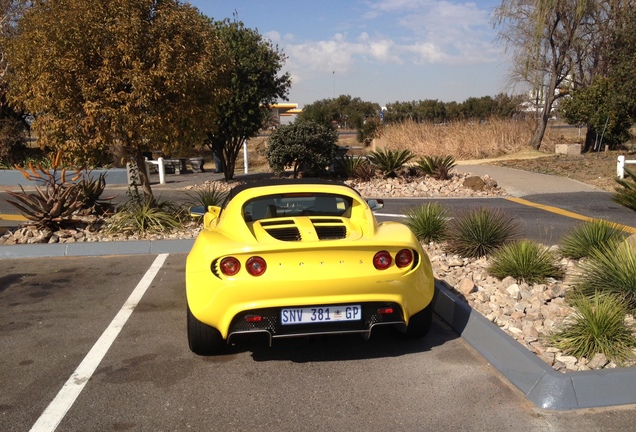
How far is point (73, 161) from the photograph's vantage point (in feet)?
34.0

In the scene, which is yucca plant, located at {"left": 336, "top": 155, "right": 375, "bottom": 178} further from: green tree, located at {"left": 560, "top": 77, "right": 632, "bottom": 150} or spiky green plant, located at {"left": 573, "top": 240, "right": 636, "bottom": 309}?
green tree, located at {"left": 560, "top": 77, "right": 632, "bottom": 150}

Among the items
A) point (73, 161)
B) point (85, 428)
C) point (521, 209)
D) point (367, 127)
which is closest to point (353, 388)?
point (85, 428)

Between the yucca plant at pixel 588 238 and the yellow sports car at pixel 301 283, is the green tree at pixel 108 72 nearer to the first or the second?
the yellow sports car at pixel 301 283

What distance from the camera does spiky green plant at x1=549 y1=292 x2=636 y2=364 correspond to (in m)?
4.41

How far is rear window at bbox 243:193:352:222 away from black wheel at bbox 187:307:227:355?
110cm

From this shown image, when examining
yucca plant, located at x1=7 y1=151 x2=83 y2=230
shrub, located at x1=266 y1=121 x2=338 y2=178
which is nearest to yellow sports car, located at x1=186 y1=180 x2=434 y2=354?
yucca plant, located at x1=7 y1=151 x2=83 y2=230

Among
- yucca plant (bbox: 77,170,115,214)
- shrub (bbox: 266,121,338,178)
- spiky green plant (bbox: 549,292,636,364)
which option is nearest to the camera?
spiky green plant (bbox: 549,292,636,364)

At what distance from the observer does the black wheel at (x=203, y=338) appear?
15.5ft

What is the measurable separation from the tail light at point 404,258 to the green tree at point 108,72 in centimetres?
596

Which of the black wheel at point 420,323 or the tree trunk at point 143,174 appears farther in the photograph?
the tree trunk at point 143,174

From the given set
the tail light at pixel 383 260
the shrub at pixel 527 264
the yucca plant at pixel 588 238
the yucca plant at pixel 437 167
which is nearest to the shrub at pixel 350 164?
the yucca plant at pixel 437 167

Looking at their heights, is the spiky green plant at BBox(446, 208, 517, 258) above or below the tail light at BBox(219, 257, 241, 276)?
below

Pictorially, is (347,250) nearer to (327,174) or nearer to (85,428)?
(85,428)

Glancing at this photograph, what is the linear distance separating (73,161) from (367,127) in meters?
25.2
